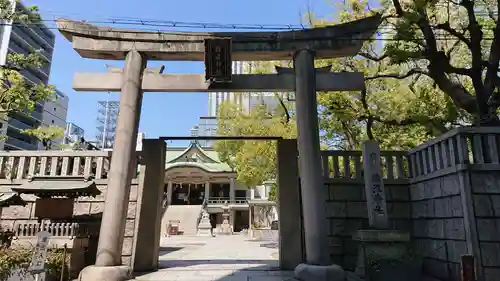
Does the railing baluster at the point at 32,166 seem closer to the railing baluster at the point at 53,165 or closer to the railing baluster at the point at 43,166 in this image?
the railing baluster at the point at 43,166

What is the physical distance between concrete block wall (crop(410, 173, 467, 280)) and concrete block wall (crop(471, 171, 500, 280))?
0.29m

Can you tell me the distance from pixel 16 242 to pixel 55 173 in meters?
1.92

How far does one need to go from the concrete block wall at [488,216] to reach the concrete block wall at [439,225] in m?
0.29

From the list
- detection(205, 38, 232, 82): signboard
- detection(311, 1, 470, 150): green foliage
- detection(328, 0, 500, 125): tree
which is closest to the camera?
detection(205, 38, 232, 82): signboard

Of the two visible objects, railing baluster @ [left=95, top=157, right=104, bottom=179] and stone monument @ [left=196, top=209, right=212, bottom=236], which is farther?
stone monument @ [left=196, top=209, right=212, bottom=236]

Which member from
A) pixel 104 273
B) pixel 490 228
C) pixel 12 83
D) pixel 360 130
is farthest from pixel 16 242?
pixel 360 130

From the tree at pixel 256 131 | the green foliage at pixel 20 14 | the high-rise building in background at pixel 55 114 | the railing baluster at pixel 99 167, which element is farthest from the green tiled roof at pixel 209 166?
the high-rise building in background at pixel 55 114

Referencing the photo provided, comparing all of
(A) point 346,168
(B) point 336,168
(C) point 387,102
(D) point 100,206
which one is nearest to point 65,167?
(D) point 100,206

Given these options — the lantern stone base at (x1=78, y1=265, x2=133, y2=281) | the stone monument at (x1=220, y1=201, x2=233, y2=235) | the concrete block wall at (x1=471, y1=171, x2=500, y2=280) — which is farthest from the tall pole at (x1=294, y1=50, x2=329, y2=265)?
the stone monument at (x1=220, y1=201, x2=233, y2=235)

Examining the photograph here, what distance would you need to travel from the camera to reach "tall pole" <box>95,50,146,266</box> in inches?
Result: 293

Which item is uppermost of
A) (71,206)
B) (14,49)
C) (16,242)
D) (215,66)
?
(14,49)

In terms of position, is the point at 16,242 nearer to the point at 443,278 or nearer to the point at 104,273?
the point at 104,273

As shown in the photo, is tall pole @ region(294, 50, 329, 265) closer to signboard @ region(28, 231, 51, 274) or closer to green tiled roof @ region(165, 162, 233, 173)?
signboard @ region(28, 231, 51, 274)

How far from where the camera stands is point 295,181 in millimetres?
9078
